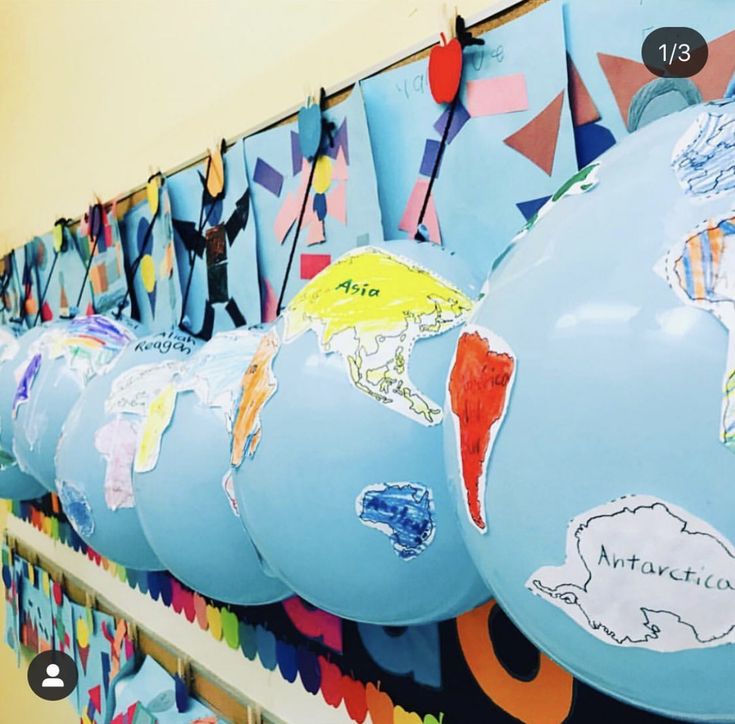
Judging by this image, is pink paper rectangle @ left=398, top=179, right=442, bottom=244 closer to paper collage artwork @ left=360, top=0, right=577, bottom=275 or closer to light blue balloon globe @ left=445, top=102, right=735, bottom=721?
paper collage artwork @ left=360, top=0, right=577, bottom=275

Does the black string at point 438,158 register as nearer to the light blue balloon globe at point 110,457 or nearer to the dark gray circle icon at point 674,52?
the dark gray circle icon at point 674,52

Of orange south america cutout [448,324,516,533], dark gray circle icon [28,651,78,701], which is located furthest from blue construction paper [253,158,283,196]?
dark gray circle icon [28,651,78,701]

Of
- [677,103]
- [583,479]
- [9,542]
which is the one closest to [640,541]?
[583,479]

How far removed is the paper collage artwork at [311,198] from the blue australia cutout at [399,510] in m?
0.28

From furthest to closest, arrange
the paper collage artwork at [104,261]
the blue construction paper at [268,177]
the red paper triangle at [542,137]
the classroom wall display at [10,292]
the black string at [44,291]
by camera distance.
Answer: the classroom wall display at [10,292] → the black string at [44,291] → the paper collage artwork at [104,261] → the blue construction paper at [268,177] → the red paper triangle at [542,137]

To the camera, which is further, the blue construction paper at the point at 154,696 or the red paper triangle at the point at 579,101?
the blue construction paper at the point at 154,696

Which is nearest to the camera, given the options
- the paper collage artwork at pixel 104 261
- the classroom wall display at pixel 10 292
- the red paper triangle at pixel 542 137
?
the red paper triangle at pixel 542 137

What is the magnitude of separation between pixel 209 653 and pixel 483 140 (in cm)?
69

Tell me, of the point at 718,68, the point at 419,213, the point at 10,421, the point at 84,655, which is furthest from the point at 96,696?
the point at 718,68

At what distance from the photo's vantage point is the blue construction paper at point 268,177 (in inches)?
29.7

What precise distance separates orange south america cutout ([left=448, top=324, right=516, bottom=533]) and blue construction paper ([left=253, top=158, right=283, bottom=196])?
0.47 metres

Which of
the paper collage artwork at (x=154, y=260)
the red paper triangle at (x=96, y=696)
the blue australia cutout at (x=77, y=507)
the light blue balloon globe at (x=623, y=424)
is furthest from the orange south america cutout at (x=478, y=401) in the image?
the red paper triangle at (x=96, y=696)

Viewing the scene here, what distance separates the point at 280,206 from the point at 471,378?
19.1 inches

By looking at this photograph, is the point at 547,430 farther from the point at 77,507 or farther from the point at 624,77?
the point at 77,507
